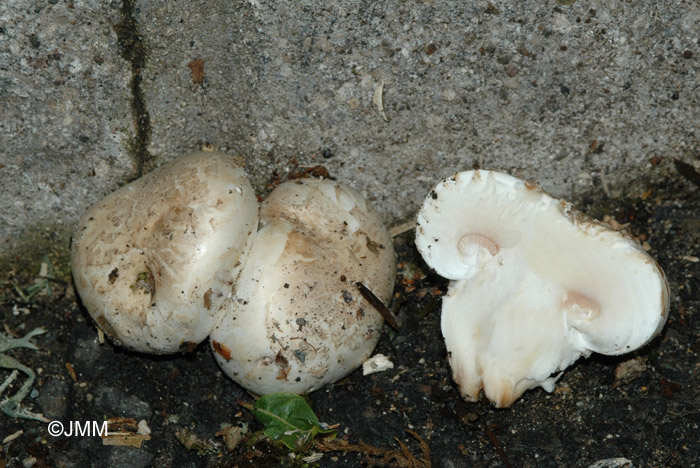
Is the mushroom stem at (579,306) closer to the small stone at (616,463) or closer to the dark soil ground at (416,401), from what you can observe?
the dark soil ground at (416,401)

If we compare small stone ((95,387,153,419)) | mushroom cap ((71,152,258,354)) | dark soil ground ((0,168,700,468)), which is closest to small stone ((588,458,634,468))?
dark soil ground ((0,168,700,468))

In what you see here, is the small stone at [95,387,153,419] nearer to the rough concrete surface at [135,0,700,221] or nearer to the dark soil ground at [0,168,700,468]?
the dark soil ground at [0,168,700,468]

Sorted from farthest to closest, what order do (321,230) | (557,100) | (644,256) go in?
1. (557,100)
2. (321,230)
3. (644,256)

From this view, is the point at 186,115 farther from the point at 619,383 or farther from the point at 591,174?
the point at 619,383

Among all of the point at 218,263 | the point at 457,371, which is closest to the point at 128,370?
the point at 218,263

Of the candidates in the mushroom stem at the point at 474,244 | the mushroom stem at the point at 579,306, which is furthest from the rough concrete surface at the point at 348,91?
the mushroom stem at the point at 579,306

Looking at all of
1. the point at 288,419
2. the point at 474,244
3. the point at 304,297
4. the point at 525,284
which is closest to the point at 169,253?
the point at 304,297

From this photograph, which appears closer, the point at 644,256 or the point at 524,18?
the point at 644,256
